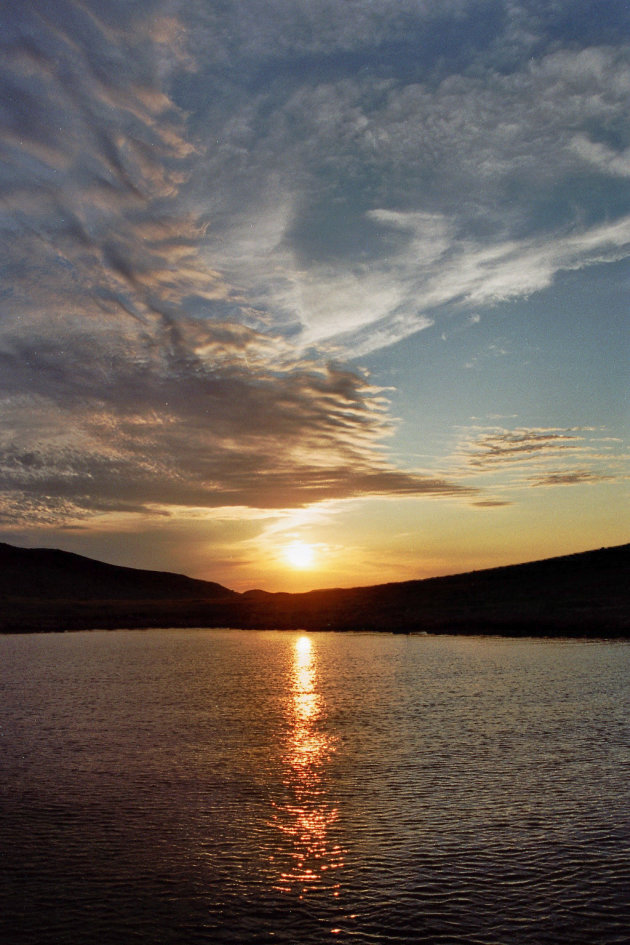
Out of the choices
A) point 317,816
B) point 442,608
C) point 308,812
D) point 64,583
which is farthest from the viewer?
point 64,583

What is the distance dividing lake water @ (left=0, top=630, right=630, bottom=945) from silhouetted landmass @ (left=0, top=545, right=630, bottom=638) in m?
37.6

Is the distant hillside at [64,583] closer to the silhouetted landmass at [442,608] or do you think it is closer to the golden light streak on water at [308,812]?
the silhouetted landmass at [442,608]

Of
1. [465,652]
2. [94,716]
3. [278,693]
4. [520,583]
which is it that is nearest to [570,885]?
[94,716]

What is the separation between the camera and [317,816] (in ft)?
44.9

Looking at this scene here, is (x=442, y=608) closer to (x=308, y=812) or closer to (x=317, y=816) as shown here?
(x=308, y=812)

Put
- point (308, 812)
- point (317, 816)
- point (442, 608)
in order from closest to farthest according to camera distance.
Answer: point (317, 816), point (308, 812), point (442, 608)

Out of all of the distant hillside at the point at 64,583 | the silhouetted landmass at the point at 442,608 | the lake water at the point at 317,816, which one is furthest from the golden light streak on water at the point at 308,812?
the distant hillside at the point at 64,583

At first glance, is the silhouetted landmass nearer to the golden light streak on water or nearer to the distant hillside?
the golden light streak on water

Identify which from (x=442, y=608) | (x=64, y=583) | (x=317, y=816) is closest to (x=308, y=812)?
(x=317, y=816)

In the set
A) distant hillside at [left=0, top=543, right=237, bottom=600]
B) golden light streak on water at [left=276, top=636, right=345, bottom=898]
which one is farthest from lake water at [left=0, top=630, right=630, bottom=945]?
distant hillside at [left=0, top=543, right=237, bottom=600]

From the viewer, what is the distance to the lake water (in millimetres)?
9539

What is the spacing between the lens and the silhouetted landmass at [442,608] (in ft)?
218

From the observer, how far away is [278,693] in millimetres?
29219

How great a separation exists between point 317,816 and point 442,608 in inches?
2869
